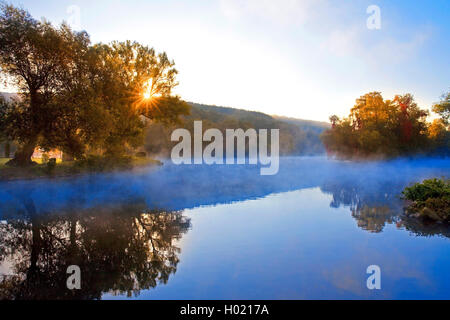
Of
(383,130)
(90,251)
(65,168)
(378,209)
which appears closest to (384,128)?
(383,130)

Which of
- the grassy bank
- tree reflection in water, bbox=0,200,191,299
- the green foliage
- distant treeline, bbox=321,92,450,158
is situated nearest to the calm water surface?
tree reflection in water, bbox=0,200,191,299

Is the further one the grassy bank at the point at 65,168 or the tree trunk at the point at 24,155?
the tree trunk at the point at 24,155

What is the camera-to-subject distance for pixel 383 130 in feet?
179

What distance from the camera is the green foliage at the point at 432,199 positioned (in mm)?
12402

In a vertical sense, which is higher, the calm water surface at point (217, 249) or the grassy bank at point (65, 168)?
the grassy bank at point (65, 168)

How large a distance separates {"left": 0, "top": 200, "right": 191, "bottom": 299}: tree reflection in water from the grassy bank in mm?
12230

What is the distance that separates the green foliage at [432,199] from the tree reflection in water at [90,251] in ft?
35.5

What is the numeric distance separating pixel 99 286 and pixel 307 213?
10459 mm

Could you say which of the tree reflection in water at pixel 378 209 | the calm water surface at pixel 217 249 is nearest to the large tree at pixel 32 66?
the calm water surface at pixel 217 249

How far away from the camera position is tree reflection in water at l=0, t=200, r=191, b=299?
6113 mm

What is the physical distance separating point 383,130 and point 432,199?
47089mm

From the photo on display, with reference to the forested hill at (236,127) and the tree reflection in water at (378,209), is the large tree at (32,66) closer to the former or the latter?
the tree reflection in water at (378,209)

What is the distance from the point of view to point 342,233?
412 inches
